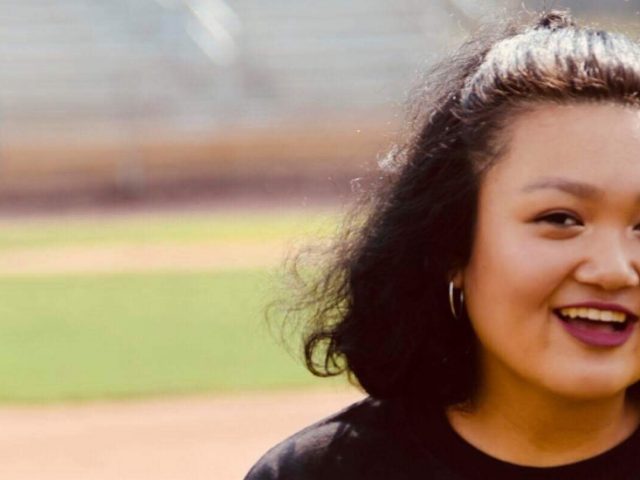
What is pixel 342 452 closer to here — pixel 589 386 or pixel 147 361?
pixel 589 386

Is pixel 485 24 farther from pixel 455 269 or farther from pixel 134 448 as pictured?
pixel 134 448

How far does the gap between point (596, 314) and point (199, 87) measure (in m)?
23.1

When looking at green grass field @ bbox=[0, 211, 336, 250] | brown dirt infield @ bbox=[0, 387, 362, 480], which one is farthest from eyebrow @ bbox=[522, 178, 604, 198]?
green grass field @ bbox=[0, 211, 336, 250]

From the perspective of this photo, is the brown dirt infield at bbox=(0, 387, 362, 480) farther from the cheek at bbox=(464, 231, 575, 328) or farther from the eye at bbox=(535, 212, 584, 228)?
the eye at bbox=(535, 212, 584, 228)

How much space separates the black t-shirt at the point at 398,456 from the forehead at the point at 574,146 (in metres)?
0.36

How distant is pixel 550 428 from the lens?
2.13 meters

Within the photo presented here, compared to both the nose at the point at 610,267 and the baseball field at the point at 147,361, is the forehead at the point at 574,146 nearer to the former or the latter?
the nose at the point at 610,267

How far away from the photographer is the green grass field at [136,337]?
8.63 m

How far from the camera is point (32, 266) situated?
15.0 m

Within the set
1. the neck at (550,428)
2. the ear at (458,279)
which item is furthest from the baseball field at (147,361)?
the neck at (550,428)

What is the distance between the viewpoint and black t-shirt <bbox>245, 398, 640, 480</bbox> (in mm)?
2096

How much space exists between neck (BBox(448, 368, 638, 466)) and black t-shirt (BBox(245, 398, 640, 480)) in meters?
0.02

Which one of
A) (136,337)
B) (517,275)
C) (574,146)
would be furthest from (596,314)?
(136,337)

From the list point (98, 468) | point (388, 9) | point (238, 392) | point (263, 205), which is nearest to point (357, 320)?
point (98, 468)
